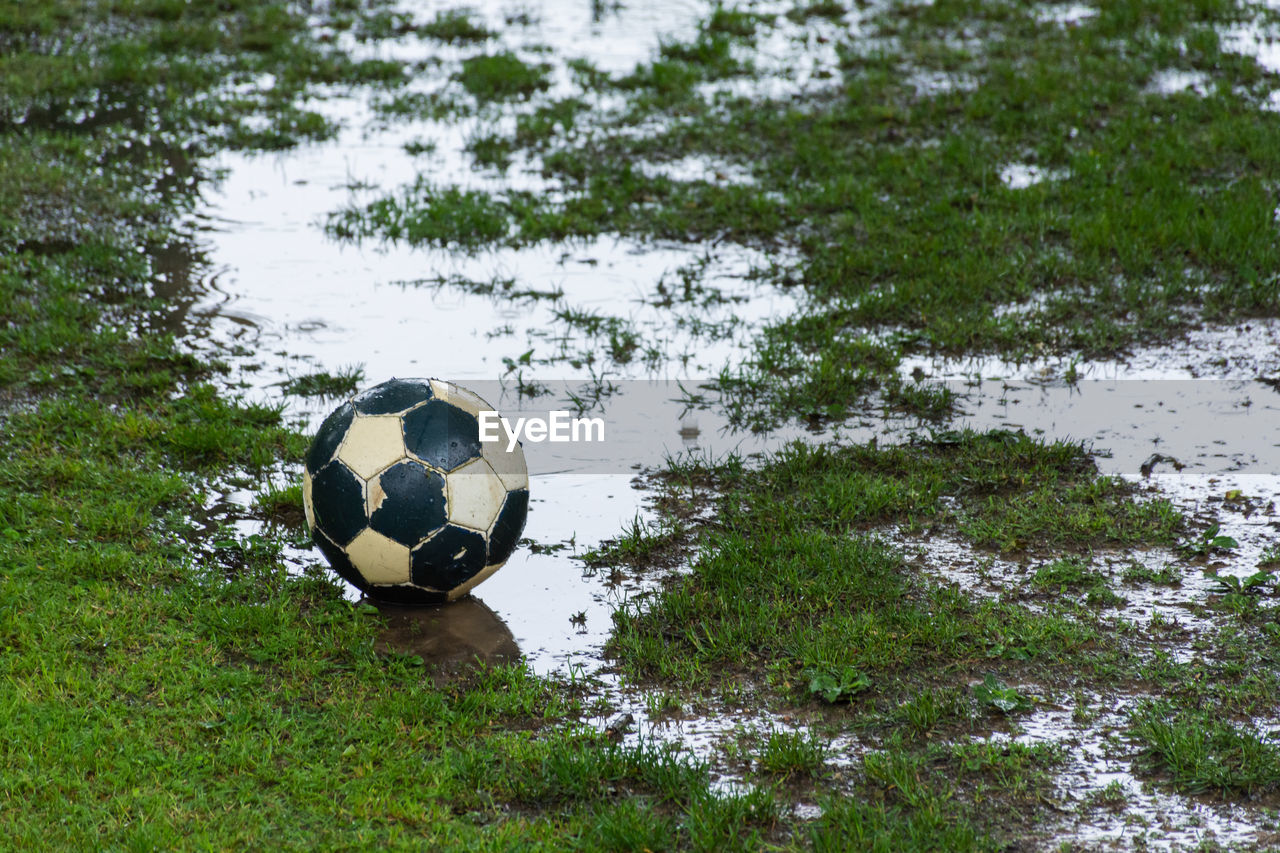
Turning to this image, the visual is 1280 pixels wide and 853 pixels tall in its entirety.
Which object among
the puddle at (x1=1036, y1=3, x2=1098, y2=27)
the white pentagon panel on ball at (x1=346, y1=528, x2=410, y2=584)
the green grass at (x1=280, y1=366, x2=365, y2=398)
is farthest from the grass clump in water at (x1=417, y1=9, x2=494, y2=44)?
the white pentagon panel on ball at (x1=346, y1=528, x2=410, y2=584)

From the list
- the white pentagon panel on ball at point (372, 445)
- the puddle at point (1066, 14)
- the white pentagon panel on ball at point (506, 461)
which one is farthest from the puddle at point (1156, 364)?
the puddle at point (1066, 14)

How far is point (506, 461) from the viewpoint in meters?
4.72

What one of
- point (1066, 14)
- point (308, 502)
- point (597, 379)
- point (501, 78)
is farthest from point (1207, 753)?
point (1066, 14)

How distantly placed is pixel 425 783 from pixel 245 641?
3.48 feet

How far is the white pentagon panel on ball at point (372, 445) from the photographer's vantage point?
4.54 m

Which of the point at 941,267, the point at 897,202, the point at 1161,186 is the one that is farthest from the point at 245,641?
the point at 1161,186

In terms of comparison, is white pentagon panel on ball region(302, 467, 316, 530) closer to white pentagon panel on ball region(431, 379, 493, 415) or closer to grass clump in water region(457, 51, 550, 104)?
white pentagon panel on ball region(431, 379, 493, 415)

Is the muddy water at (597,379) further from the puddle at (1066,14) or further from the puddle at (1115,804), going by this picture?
the puddle at (1066,14)

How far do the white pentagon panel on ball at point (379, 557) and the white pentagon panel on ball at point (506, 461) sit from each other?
0.44 meters

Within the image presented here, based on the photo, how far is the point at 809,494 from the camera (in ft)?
18.3

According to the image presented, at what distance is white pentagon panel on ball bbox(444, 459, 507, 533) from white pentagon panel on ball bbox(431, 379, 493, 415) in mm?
236

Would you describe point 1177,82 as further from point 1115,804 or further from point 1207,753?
point 1115,804

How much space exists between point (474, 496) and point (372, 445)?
41cm

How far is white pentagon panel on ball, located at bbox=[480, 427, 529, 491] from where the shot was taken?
4.66 meters
